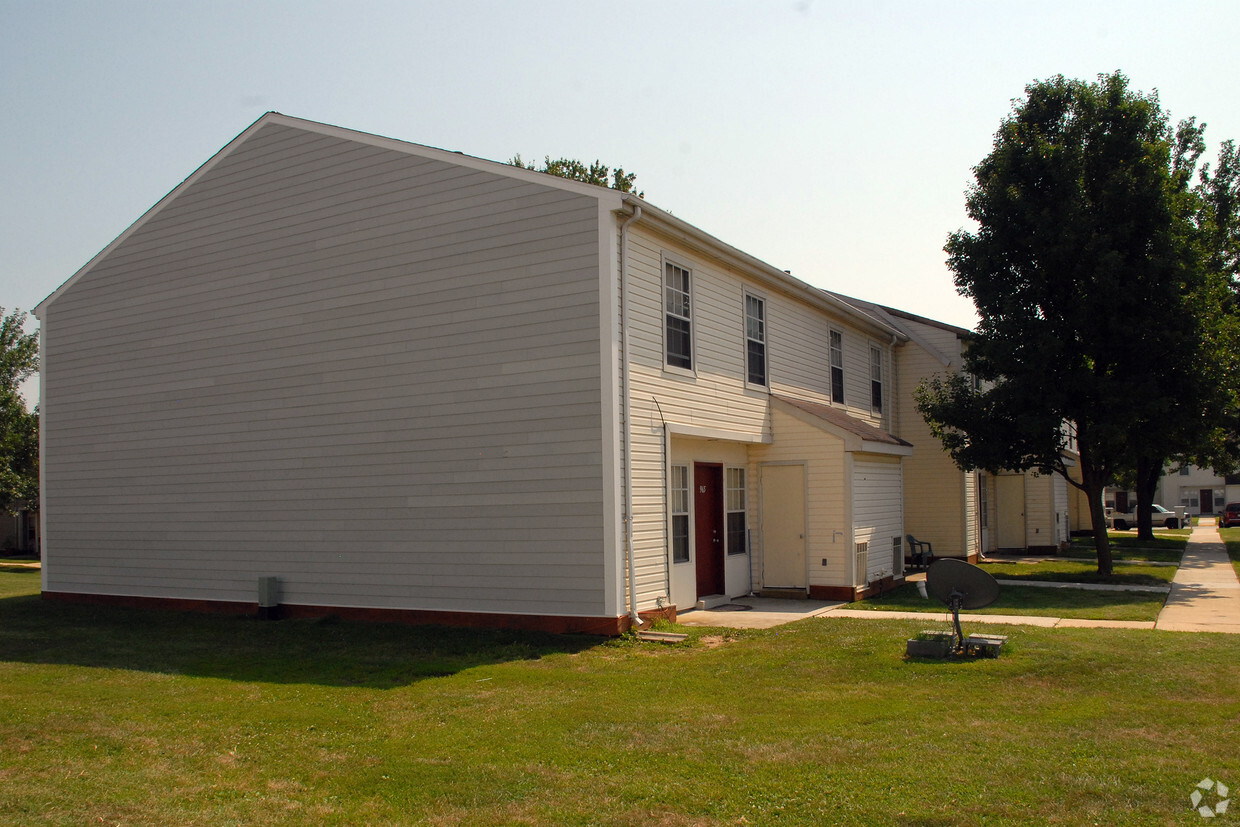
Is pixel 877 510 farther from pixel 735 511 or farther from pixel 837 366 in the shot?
pixel 837 366

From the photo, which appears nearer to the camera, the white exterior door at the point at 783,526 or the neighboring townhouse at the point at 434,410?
the neighboring townhouse at the point at 434,410

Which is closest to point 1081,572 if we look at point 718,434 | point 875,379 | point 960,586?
point 875,379

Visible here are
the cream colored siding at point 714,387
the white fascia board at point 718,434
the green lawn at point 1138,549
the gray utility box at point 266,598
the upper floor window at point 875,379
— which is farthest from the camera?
the green lawn at point 1138,549

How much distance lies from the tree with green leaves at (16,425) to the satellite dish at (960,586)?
32.2m

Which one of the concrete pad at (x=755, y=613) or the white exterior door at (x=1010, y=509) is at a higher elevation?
the white exterior door at (x=1010, y=509)

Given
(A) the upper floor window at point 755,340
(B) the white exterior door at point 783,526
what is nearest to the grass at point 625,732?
(B) the white exterior door at point 783,526

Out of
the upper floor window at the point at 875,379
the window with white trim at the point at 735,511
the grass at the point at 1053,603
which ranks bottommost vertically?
the grass at the point at 1053,603

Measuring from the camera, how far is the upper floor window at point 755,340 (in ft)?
50.8

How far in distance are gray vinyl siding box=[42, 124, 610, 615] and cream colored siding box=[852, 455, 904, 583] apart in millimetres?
5876

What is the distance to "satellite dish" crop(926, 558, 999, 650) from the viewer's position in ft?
31.3

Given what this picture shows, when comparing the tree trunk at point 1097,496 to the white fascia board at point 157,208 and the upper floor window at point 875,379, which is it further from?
the white fascia board at point 157,208

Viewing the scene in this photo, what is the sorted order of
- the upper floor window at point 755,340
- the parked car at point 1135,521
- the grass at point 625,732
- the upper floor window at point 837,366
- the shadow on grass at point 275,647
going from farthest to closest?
the parked car at point 1135,521, the upper floor window at point 837,366, the upper floor window at point 755,340, the shadow on grass at point 275,647, the grass at point 625,732

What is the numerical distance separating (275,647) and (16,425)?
29.9m

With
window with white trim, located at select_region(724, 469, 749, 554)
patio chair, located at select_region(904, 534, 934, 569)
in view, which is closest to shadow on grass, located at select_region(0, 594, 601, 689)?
window with white trim, located at select_region(724, 469, 749, 554)
